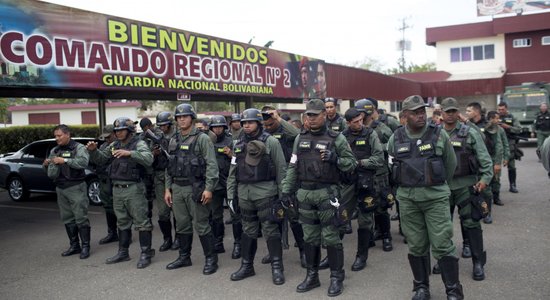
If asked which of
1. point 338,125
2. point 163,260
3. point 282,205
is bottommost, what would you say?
point 163,260

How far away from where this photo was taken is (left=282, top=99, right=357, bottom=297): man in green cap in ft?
15.2

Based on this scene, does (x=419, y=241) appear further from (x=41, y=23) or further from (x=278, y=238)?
(x=41, y=23)

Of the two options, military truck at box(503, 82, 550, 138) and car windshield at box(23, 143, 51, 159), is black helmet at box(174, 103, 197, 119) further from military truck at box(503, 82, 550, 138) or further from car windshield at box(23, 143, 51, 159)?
military truck at box(503, 82, 550, 138)

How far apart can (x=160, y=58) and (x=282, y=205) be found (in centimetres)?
617

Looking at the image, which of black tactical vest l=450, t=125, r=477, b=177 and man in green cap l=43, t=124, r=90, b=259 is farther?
man in green cap l=43, t=124, r=90, b=259

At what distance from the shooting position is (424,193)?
417cm

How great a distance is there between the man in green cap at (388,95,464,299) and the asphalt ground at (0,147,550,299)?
42 centimetres

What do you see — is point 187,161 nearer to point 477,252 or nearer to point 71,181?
point 71,181

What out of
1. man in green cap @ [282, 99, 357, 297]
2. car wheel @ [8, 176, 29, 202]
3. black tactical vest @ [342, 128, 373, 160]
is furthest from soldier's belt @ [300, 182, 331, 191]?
car wheel @ [8, 176, 29, 202]

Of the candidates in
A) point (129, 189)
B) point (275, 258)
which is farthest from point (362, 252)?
point (129, 189)

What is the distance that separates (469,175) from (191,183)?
3287mm

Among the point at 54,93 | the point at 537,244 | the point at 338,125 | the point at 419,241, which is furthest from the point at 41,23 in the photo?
the point at 537,244

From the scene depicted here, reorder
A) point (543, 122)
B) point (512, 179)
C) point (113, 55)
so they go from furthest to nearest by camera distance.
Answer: point (543, 122)
point (512, 179)
point (113, 55)

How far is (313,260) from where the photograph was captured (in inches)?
190
